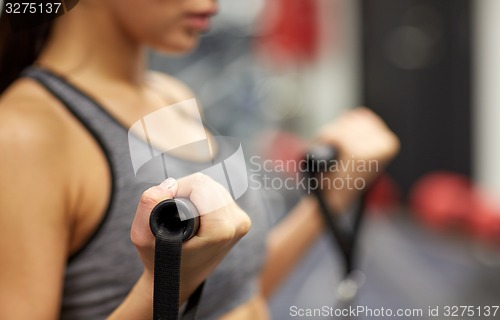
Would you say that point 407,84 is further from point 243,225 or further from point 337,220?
point 243,225

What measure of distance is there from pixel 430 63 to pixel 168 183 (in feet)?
9.27

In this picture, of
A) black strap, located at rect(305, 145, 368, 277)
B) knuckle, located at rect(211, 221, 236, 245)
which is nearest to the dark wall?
black strap, located at rect(305, 145, 368, 277)

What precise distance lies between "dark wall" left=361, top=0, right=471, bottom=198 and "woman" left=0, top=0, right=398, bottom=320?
7.44 feet

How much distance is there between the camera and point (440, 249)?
8.41ft

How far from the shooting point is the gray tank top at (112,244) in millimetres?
385

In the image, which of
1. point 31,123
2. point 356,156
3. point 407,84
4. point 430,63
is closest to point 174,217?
point 31,123

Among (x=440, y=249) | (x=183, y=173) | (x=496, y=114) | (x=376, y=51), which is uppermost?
(x=183, y=173)

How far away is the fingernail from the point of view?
34 cm

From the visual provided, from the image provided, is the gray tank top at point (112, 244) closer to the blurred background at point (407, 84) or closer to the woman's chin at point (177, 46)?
the woman's chin at point (177, 46)

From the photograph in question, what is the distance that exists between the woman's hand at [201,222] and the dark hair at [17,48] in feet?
0.49

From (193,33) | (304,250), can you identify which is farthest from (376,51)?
(193,33)

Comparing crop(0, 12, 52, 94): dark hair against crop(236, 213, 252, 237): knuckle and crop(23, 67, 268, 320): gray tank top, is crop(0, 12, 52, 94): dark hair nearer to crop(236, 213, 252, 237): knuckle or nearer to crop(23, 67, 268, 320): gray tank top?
crop(23, 67, 268, 320): gray tank top

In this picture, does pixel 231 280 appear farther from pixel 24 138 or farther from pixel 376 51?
pixel 376 51

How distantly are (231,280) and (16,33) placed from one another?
22 cm
